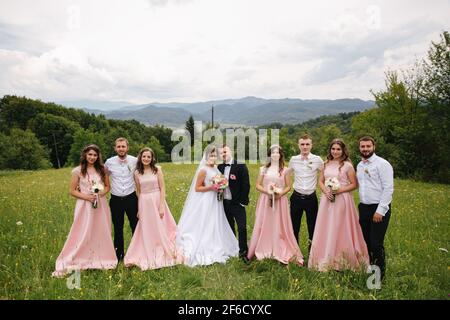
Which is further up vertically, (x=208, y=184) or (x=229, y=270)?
(x=208, y=184)

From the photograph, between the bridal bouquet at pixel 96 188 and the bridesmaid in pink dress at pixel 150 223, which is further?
the bridesmaid in pink dress at pixel 150 223

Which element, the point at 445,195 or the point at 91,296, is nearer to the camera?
the point at 91,296

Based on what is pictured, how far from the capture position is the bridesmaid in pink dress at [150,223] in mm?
7438

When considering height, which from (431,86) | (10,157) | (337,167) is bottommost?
(10,157)

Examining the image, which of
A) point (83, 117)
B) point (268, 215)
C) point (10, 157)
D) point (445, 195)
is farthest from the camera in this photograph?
point (83, 117)

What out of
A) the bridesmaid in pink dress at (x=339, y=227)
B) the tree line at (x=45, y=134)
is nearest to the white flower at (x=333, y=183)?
the bridesmaid in pink dress at (x=339, y=227)

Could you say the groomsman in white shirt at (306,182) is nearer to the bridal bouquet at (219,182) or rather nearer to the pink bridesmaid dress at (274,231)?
the pink bridesmaid dress at (274,231)

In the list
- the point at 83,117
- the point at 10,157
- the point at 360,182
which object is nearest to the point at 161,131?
the point at 83,117

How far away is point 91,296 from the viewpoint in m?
5.73

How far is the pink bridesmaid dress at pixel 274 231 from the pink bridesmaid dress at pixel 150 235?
1795 mm

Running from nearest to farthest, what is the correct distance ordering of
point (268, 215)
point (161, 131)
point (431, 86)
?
point (268, 215), point (431, 86), point (161, 131)

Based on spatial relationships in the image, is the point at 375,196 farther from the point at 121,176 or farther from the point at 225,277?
the point at 121,176
